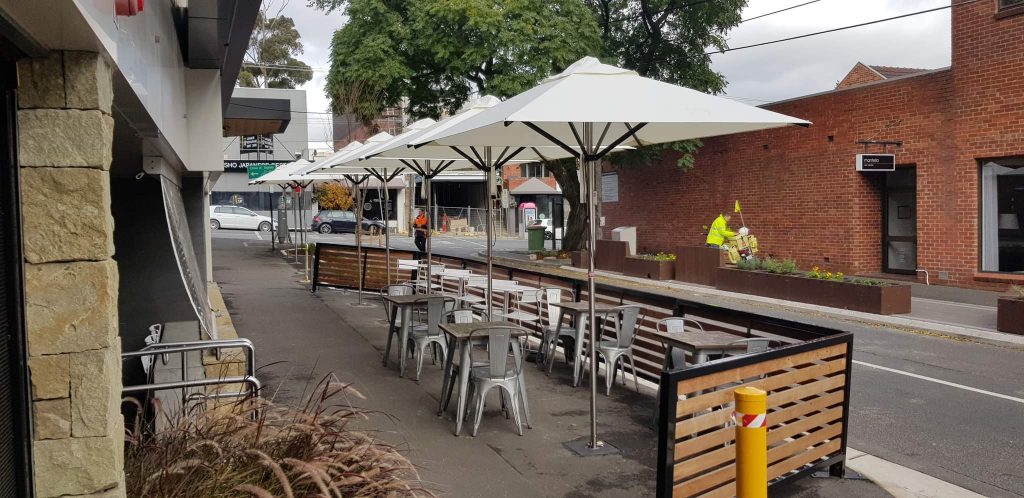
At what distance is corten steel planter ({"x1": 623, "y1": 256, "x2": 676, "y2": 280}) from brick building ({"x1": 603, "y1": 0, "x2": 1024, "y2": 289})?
3083 mm

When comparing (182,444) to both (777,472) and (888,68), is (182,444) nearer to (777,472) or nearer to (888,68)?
(777,472)

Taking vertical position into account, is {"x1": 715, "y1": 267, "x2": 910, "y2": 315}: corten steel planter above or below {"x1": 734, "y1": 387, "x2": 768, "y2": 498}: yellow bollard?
below

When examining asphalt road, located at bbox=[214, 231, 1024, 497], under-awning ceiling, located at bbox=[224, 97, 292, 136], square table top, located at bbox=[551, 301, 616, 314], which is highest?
under-awning ceiling, located at bbox=[224, 97, 292, 136]

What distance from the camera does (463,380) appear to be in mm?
6699

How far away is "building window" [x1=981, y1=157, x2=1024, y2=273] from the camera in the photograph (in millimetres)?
16422

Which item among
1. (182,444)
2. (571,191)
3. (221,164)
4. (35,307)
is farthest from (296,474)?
(571,191)

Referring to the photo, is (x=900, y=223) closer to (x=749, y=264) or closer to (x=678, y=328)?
(x=749, y=264)

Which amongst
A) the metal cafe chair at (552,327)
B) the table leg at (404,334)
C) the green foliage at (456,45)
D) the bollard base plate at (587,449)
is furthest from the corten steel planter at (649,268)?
the bollard base plate at (587,449)

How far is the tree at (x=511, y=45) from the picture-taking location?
78.2 ft

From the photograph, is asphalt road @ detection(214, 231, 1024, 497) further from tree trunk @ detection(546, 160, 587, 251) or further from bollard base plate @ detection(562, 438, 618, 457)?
tree trunk @ detection(546, 160, 587, 251)

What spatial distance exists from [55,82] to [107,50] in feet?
0.71

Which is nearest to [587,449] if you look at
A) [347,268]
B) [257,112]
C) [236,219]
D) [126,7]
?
[126,7]

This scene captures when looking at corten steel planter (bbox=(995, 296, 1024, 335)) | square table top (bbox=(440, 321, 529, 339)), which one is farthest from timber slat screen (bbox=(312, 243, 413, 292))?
corten steel planter (bbox=(995, 296, 1024, 335))

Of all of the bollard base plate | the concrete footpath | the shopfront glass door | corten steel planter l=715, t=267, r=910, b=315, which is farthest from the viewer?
the shopfront glass door
